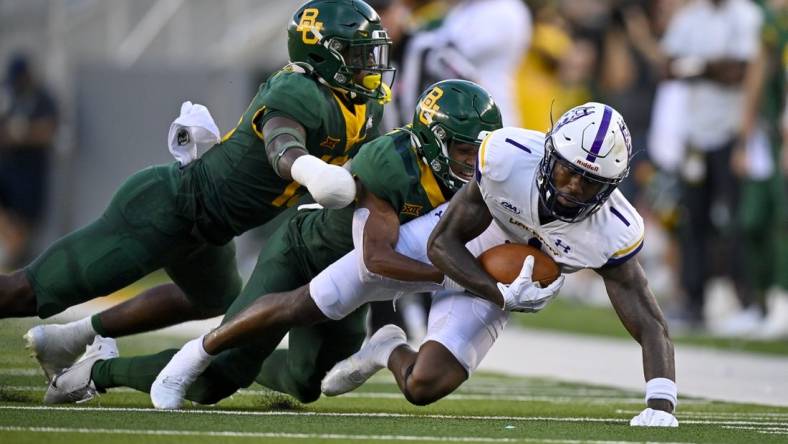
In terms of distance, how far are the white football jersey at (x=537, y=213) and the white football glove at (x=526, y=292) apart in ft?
0.58

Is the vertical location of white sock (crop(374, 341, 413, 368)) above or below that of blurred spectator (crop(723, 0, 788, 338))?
above

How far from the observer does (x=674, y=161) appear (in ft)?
40.4

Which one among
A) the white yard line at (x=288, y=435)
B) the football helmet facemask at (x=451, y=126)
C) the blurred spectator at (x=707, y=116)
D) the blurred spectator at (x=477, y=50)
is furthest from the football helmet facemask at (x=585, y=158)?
the blurred spectator at (x=707, y=116)

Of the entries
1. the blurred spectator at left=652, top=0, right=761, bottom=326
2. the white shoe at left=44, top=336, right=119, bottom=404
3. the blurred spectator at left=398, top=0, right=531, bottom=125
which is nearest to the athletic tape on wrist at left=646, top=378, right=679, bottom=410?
the white shoe at left=44, top=336, right=119, bottom=404

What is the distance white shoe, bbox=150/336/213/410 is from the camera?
6176 mm

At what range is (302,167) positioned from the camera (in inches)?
235

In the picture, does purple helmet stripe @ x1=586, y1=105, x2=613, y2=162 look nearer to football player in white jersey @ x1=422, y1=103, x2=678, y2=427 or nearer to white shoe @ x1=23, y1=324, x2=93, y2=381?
football player in white jersey @ x1=422, y1=103, x2=678, y2=427

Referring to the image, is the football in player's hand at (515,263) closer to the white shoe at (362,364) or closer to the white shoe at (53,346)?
the white shoe at (362,364)

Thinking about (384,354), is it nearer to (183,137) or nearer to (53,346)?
(183,137)

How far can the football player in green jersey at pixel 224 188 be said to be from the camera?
637 cm

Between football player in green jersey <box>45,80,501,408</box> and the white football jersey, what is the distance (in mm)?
306

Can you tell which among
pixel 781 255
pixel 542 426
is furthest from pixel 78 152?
pixel 542 426

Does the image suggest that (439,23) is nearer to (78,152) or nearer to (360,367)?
(360,367)

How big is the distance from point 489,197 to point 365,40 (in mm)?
1003
